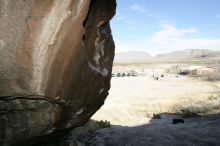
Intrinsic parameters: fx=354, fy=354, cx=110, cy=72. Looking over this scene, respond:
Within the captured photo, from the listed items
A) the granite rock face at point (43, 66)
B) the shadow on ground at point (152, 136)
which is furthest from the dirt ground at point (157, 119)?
the granite rock face at point (43, 66)

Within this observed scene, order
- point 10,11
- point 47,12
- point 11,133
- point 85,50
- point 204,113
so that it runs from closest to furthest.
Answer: point 10,11, point 47,12, point 11,133, point 85,50, point 204,113

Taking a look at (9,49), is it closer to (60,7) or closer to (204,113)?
(60,7)

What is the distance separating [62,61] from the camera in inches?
260

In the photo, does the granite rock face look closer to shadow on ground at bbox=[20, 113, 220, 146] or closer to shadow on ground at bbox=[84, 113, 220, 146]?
shadow on ground at bbox=[20, 113, 220, 146]

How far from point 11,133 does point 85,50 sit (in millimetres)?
2263

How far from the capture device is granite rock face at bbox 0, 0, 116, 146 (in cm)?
591

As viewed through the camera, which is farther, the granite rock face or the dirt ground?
the dirt ground

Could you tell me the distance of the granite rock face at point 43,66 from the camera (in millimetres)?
5914

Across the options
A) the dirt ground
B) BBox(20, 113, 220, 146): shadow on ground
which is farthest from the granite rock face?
the dirt ground

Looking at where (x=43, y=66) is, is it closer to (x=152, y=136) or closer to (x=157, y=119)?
(x=152, y=136)

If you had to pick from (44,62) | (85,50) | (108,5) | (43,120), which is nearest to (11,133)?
(43,120)

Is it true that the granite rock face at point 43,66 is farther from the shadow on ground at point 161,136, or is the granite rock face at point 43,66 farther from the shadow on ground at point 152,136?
the shadow on ground at point 161,136

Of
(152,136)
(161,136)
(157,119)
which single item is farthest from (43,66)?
(157,119)

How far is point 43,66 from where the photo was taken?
20.6 ft
